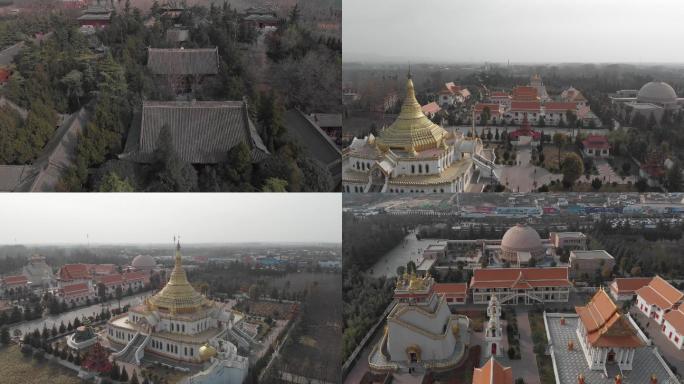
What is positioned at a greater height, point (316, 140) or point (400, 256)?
point (316, 140)

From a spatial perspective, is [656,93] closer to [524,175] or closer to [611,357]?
[524,175]

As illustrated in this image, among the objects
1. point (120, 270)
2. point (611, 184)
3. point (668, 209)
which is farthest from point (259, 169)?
point (668, 209)

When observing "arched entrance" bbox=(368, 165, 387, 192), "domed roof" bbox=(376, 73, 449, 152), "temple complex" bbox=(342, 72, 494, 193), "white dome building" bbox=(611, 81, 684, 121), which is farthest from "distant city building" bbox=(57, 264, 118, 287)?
"white dome building" bbox=(611, 81, 684, 121)

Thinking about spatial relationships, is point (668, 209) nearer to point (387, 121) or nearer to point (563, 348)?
point (563, 348)

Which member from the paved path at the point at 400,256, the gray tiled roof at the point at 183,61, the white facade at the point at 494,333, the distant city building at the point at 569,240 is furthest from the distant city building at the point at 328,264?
the distant city building at the point at 569,240

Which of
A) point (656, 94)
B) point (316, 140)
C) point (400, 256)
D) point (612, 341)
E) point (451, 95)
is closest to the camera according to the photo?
point (612, 341)

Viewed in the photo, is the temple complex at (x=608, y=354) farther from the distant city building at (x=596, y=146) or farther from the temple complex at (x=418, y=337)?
the distant city building at (x=596, y=146)

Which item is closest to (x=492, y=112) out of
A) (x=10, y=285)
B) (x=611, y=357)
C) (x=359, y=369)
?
(x=611, y=357)

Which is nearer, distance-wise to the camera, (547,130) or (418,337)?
(418,337)
